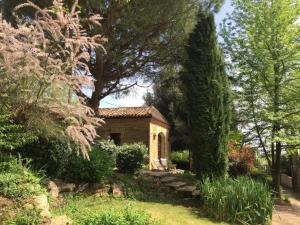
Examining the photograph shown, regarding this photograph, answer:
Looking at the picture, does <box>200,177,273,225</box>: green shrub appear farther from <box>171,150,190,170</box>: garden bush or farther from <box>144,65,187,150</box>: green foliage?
<box>171,150,190,170</box>: garden bush

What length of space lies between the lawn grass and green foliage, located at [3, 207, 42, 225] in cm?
139

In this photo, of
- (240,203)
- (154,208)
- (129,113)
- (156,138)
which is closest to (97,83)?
(154,208)

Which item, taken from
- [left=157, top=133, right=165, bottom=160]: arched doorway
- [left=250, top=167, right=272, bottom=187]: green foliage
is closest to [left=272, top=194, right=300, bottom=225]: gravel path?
[left=250, top=167, right=272, bottom=187]: green foliage

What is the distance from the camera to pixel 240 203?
896 cm

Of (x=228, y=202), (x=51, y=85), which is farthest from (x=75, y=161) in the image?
(x=228, y=202)

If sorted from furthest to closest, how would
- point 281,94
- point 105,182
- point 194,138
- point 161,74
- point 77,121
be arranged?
1. point 161,74
2. point 281,94
3. point 194,138
4. point 105,182
5. point 77,121

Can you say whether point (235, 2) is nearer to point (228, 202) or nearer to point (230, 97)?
point (230, 97)

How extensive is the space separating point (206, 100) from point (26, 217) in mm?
7515

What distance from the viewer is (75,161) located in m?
9.34

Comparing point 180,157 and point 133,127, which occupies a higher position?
point 133,127

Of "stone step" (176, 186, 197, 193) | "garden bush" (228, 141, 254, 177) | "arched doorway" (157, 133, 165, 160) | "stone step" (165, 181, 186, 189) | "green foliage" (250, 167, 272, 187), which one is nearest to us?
"stone step" (176, 186, 197, 193)

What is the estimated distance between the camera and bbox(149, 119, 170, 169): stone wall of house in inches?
829

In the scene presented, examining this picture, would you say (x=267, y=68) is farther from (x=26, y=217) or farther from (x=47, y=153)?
(x=26, y=217)

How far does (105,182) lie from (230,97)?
525 cm
